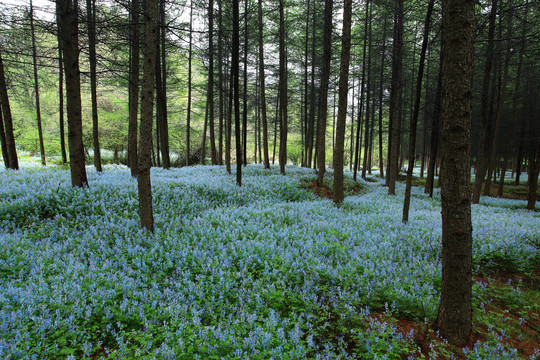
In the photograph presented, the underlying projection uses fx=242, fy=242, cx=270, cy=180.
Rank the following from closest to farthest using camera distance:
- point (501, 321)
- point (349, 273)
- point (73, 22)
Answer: point (501, 321) < point (349, 273) < point (73, 22)

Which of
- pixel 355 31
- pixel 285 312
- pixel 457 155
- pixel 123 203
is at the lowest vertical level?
pixel 285 312

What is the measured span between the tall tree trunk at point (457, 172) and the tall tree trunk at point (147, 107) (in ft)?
19.7

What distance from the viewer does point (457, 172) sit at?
3.26 m

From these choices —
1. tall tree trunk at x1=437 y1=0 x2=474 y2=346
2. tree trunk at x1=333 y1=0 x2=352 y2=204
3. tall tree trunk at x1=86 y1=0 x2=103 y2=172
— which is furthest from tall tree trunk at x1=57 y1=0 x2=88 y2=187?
tall tree trunk at x1=437 y1=0 x2=474 y2=346

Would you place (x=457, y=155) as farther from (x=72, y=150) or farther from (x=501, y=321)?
(x=72, y=150)

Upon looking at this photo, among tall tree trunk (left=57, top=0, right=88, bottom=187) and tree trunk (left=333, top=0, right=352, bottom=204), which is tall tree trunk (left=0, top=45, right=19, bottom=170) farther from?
tree trunk (left=333, top=0, right=352, bottom=204)

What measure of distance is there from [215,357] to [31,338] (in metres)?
2.47

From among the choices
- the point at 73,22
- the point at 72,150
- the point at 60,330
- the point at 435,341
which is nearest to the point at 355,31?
the point at 73,22

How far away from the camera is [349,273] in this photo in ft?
16.0

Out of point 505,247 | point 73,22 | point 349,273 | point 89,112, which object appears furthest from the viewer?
point 89,112

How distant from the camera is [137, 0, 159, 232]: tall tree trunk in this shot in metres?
6.18

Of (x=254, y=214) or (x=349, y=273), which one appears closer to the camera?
(x=349, y=273)

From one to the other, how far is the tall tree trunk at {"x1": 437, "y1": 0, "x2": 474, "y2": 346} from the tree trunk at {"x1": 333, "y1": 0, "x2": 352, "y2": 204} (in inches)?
279

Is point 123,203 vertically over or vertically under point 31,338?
over
